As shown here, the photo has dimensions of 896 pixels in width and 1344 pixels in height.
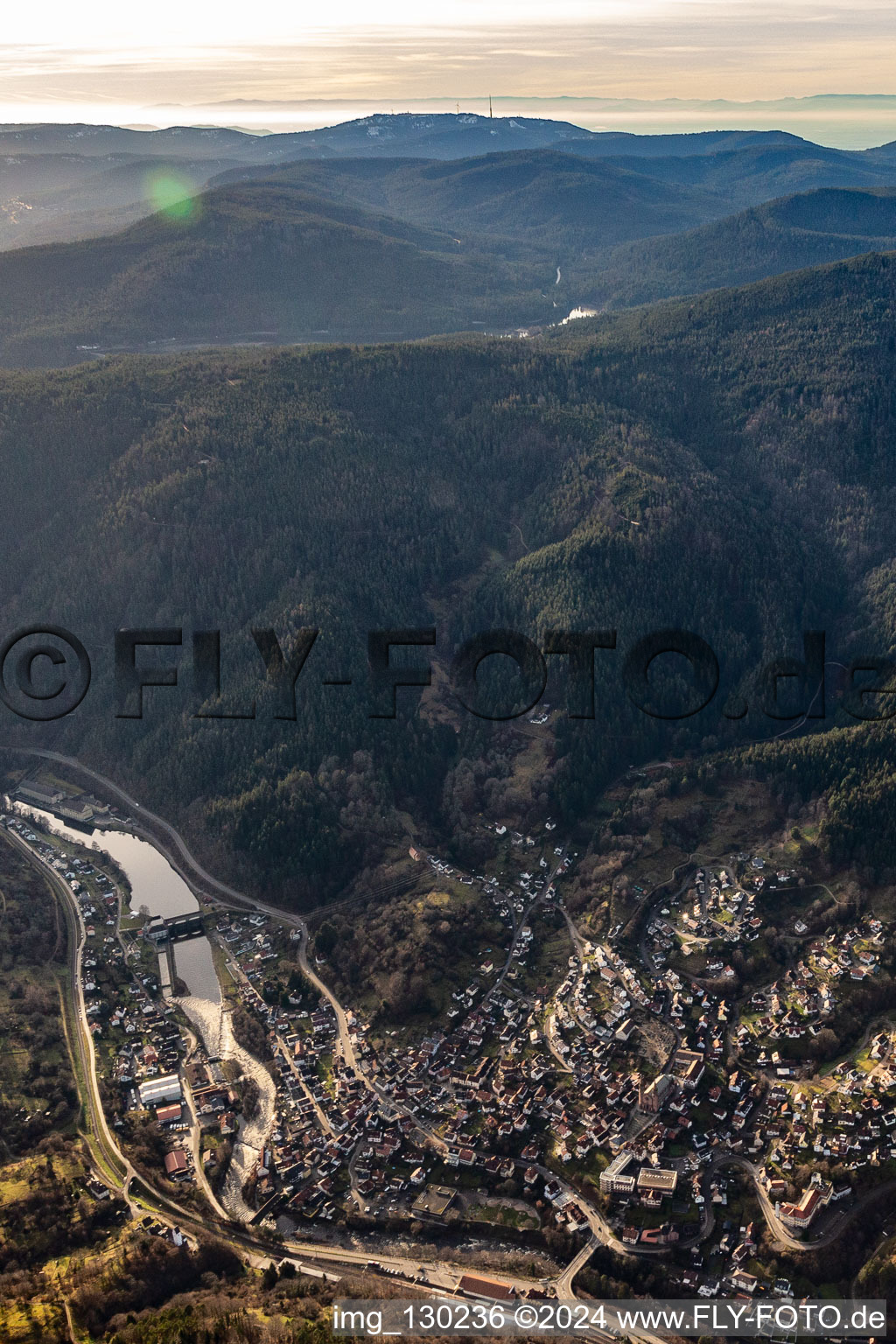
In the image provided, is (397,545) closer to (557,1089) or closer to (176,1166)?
(557,1089)

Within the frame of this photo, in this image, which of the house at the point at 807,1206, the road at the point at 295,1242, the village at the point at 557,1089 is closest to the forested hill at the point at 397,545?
the road at the point at 295,1242

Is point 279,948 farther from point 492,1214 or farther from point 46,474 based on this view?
point 46,474

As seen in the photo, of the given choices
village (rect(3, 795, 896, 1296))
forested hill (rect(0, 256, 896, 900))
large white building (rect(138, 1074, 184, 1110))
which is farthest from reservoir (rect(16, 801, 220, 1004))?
large white building (rect(138, 1074, 184, 1110))

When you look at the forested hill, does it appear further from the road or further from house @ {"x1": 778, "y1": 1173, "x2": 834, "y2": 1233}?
house @ {"x1": 778, "y1": 1173, "x2": 834, "y2": 1233}

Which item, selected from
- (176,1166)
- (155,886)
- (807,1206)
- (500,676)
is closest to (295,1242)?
(176,1166)

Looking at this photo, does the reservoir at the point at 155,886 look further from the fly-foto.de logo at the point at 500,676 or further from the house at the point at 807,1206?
the house at the point at 807,1206

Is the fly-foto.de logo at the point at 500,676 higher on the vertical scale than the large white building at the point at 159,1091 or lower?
higher
